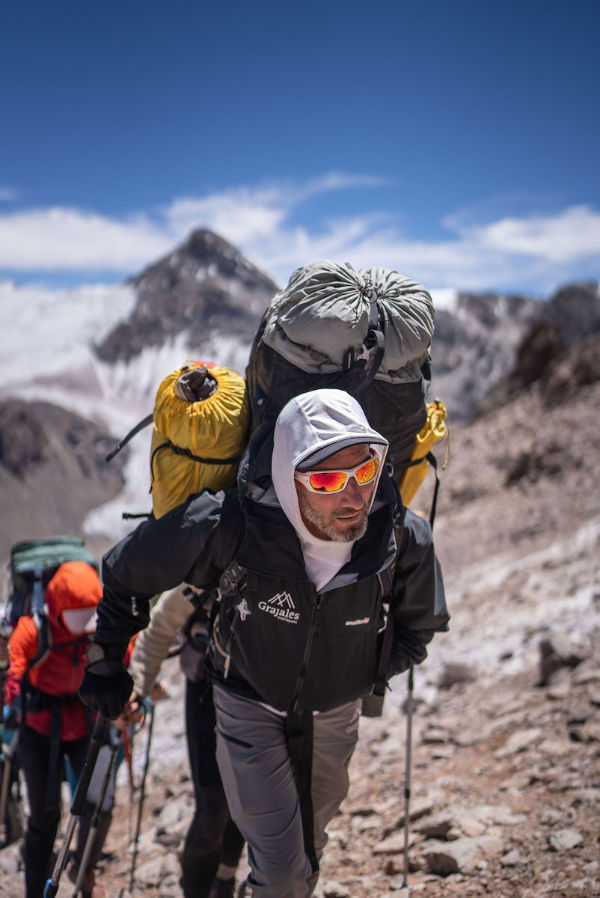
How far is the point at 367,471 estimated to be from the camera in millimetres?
2828

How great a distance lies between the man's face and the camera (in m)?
2.78

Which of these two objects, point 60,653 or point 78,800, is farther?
point 60,653

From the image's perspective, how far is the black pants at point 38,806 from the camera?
4188 millimetres

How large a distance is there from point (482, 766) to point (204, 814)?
2629mm

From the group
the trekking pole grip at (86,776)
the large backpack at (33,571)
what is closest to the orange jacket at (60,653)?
the large backpack at (33,571)

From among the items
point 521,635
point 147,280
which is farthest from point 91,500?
point 521,635

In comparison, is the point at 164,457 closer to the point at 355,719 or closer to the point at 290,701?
the point at 290,701

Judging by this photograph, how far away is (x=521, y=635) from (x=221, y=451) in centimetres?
661

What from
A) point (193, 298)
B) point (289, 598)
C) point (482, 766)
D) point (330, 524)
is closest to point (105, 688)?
point (289, 598)

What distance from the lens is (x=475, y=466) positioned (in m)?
25.3

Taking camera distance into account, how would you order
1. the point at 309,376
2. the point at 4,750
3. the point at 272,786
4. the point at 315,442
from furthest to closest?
the point at 4,750, the point at 309,376, the point at 272,786, the point at 315,442

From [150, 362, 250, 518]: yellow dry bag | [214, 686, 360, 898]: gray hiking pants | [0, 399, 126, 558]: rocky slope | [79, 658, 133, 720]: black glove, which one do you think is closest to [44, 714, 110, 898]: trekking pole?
[79, 658, 133, 720]: black glove

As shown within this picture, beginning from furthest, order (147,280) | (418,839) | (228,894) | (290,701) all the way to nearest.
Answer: (147,280)
(418,839)
(228,894)
(290,701)

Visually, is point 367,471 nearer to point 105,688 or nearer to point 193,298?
point 105,688
